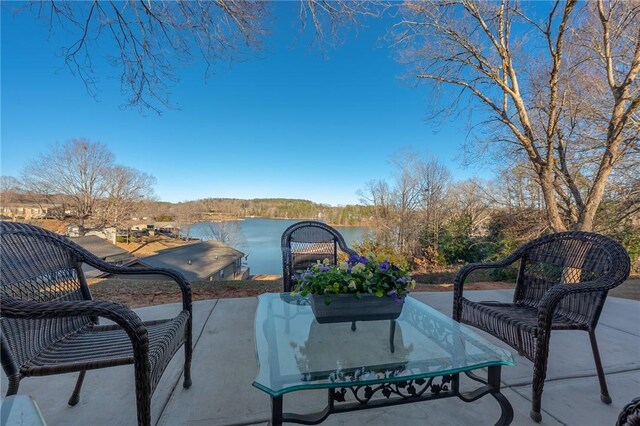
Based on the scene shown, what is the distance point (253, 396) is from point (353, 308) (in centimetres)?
73

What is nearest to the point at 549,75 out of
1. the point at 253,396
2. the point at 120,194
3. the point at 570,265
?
the point at 570,265

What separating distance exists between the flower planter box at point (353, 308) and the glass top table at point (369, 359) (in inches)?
2.5

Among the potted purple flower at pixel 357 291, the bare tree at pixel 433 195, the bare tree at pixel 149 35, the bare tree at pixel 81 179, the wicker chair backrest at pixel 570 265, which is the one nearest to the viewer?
the potted purple flower at pixel 357 291

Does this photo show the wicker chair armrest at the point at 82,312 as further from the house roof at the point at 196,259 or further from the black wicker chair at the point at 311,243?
the house roof at the point at 196,259

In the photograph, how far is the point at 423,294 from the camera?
3594 millimetres

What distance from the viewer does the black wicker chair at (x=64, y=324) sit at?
1015 mm

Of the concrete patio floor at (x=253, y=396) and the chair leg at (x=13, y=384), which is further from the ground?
the chair leg at (x=13, y=384)

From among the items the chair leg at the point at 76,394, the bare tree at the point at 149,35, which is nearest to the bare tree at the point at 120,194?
the bare tree at the point at 149,35

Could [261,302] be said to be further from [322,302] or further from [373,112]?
[373,112]

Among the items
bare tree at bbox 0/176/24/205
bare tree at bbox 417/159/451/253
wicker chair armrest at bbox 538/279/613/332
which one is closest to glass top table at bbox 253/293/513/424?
wicker chair armrest at bbox 538/279/613/332

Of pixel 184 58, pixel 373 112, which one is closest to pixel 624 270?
pixel 184 58

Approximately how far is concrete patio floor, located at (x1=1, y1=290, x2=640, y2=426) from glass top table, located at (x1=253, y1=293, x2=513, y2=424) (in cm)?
21

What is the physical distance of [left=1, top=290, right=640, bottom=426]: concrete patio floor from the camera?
1389 millimetres

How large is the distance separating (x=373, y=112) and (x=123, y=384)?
8.48 m
